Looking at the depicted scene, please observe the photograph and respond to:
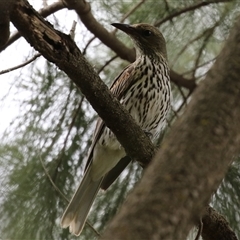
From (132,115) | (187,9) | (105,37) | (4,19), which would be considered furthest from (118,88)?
(4,19)

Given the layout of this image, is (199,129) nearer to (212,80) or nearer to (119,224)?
(212,80)

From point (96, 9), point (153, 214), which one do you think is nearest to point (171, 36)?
point (96, 9)

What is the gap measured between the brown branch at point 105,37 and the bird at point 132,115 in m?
0.13

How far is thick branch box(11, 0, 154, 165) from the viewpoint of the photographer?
7.34 feet

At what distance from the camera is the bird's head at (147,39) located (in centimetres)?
414

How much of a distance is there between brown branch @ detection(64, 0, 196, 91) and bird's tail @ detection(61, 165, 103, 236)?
2.59 ft

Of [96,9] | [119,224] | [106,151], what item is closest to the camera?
[119,224]

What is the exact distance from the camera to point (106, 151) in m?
3.89

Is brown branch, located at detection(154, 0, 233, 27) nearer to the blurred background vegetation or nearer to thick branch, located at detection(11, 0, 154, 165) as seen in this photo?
the blurred background vegetation

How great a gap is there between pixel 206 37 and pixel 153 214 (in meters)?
2.86

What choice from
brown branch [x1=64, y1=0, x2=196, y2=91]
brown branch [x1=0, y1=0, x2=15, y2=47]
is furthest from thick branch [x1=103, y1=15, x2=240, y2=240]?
brown branch [x1=64, y1=0, x2=196, y2=91]

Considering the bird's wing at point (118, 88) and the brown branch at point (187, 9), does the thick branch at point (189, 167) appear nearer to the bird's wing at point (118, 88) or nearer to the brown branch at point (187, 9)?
the bird's wing at point (118, 88)

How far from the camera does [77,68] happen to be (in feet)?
7.95

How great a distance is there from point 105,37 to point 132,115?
54 centimetres
